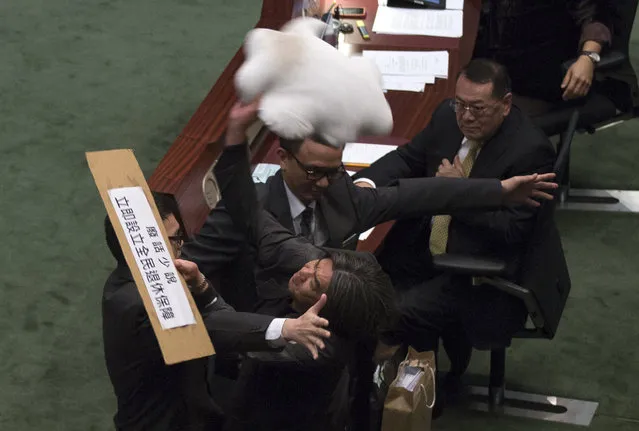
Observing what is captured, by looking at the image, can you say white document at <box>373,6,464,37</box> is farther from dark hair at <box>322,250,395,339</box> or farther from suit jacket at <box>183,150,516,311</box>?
dark hair at <box>322,250,395,339</box>

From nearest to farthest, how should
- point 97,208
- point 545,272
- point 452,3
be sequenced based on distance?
1. point 545,272
2. point 452,3
3. point 97,208

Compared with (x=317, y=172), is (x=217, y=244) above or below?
below

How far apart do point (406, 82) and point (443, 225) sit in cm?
105

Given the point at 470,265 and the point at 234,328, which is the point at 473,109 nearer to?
the point at 470,265

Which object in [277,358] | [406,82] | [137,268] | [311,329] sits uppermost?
[137,268]

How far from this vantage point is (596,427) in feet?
13.5

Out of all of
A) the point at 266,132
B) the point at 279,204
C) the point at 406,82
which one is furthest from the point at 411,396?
the point at 406,82

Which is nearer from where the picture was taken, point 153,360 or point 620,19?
point 153,360

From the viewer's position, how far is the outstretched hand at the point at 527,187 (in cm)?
339

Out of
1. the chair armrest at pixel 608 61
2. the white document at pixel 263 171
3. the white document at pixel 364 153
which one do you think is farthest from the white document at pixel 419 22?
the white document at pixel 263 171

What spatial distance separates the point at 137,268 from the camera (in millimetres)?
2414

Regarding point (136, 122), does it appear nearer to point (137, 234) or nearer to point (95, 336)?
point (95, 336)

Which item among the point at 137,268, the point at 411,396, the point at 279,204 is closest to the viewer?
the point at 137,268

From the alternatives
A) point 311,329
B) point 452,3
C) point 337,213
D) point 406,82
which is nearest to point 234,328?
point 311,329
